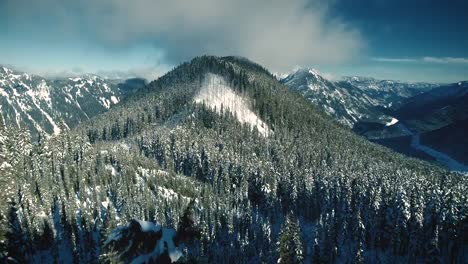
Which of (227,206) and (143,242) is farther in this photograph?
(227,206)

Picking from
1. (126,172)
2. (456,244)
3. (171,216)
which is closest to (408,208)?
(456,244)

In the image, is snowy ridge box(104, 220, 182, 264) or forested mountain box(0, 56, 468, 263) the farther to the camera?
forested mountain box(0, 56, 468, 263)

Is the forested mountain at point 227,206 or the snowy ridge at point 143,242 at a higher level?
the snowy ridge at point 143,242

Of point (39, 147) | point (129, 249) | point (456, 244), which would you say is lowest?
point (456, 244)

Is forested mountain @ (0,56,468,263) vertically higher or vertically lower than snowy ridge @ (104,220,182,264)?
lower

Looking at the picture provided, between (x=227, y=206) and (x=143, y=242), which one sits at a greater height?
→ (x=143, y=242)

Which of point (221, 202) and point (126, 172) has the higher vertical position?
point (126, 172)

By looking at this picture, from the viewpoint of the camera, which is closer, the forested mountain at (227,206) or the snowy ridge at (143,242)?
the snowy ridge at (143,242)

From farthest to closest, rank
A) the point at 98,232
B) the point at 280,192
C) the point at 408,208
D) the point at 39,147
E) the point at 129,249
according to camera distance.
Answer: the point at 280,192, the point at 39,147, the point at 98,232, the point at 408,208, the point at 129,249

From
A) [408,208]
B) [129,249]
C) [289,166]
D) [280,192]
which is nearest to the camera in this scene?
[129,249]

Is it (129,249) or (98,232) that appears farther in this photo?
(98,232)

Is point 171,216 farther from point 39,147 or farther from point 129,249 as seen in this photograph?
point 129,249
